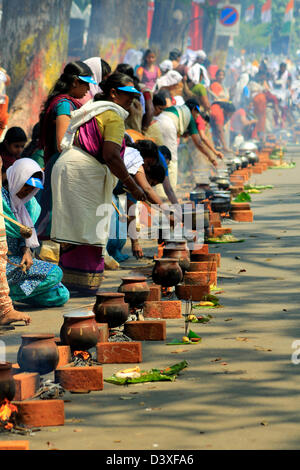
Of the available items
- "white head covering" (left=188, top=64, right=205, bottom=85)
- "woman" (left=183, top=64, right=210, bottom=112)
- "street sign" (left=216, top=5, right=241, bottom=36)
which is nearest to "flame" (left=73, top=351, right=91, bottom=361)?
"woman" (left=183, top=64, right=210, bottom=112)

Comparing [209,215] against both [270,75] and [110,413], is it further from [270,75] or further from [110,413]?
[270,75]

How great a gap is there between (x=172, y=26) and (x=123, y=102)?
2401 centimetres

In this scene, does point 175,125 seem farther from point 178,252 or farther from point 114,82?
point 114,82

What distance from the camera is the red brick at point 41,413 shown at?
16.3ft

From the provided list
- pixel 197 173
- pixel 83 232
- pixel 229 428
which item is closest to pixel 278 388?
pixel 229 428

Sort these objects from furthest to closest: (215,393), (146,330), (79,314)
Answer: (146,330), (79,314), (215,393)

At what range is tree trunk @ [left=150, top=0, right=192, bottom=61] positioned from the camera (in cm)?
3167

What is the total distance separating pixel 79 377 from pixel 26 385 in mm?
365

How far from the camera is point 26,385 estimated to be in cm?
532

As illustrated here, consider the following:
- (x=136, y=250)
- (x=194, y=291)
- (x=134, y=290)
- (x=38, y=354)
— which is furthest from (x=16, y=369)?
(x=136, y=250)

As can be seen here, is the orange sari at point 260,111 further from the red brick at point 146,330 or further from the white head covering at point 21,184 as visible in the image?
the red brick at point 146,330

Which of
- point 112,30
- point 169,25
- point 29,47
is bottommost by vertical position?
point 29,47

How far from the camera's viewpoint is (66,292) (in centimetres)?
802

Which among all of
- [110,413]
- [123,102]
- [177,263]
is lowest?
[110,413]
